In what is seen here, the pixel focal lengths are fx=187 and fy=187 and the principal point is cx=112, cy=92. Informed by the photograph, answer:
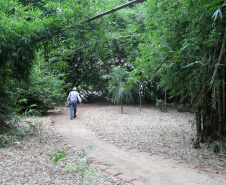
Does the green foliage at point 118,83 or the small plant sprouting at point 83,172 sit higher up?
the green foliage at point 118,83

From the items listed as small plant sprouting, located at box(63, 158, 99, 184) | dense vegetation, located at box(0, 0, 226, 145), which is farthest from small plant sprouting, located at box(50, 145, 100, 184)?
dense vegetation, located at box(0, 0, 226, 145)

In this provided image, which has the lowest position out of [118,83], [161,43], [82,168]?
[82,168]

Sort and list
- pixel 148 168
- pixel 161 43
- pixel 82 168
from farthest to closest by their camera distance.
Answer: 1. pixel 161 43
2. pixel 148 168
3. pixel 82 168

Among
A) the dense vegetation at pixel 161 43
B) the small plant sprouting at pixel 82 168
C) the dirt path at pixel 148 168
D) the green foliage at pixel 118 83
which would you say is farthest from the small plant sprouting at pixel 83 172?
the green foliage at pixel 118 83

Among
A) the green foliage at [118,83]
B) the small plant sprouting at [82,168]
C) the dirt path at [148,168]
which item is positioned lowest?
the dirt path at [148,168]

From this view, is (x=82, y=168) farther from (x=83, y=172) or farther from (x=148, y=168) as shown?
(x=148, y=168)

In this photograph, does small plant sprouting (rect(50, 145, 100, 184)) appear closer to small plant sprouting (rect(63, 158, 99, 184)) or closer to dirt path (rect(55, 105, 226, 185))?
small plant sprouting (rect(63, 158, 99, 184))

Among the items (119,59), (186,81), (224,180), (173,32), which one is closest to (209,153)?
(224,180)

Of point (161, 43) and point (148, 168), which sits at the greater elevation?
point (161, 43)

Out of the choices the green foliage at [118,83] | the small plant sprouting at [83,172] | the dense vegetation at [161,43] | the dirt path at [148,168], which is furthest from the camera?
the green foliage at [118,83]

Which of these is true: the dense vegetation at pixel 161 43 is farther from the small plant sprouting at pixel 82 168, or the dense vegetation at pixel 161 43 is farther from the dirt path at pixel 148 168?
the small plant sprouting at pixel 82 168

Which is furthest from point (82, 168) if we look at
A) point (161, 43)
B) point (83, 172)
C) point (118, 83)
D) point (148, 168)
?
point (118, 83)

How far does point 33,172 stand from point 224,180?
2.10 m

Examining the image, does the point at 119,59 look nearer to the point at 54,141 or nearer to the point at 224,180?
the point at 54,141
